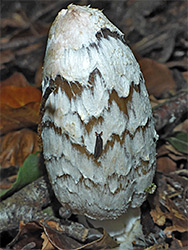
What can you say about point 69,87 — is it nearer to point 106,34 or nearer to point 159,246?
point 106,34

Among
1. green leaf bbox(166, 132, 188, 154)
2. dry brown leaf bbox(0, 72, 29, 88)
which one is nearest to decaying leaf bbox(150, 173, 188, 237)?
green leaf bbox(166, 132, 188, 154)

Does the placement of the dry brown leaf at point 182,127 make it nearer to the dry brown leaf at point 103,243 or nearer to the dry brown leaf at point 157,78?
the dry brown leaf at point 157,78

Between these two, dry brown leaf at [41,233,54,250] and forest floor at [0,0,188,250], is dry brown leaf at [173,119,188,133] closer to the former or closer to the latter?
forest floor at [0,0,188,250]

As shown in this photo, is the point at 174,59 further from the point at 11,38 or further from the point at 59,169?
the point at 59,169

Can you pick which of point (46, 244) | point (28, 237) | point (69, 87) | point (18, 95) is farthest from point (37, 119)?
point (69, 87)

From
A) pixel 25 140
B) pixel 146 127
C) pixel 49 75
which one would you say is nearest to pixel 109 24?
pixel 49 75

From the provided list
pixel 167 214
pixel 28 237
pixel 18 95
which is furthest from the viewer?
pixel 18 95
